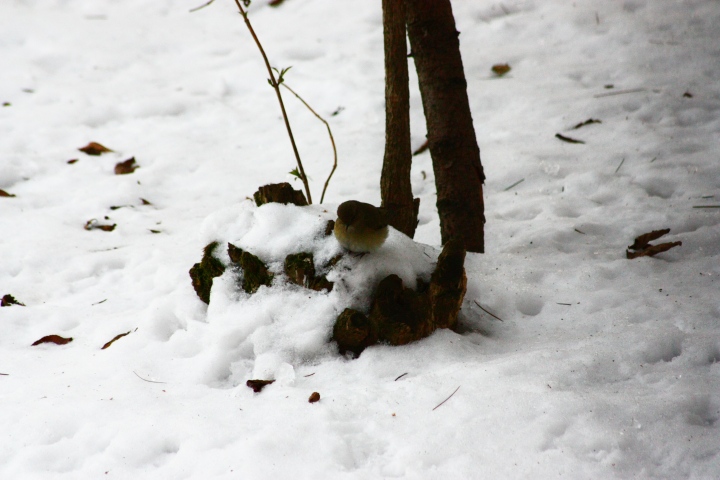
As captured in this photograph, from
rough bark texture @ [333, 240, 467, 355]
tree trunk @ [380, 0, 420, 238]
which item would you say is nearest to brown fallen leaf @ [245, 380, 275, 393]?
rough bark texture @ [333, 240, 467, 355]

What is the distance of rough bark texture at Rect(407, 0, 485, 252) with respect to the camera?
8.59ft

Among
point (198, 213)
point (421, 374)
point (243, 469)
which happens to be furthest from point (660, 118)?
point (243, 469)

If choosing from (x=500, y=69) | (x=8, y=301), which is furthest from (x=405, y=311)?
(x=500, y=69)

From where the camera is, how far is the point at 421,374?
2.00 meters

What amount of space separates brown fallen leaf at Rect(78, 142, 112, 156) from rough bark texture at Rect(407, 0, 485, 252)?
111 inches

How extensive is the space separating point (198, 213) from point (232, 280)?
5.00 feet

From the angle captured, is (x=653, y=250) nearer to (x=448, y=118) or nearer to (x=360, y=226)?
(x=448, y=118)

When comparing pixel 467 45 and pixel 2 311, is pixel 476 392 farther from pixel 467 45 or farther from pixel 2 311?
pixel 467 45

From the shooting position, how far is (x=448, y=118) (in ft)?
8.80

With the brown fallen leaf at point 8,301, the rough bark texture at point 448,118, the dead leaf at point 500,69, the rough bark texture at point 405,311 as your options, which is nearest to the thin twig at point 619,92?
the dead leaf at point 500,69

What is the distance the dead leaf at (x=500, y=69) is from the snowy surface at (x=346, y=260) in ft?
0.25

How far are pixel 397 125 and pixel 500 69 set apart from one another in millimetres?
2692

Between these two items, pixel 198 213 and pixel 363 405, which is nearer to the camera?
pixel 363 405

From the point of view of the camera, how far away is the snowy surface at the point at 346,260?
1710mm
